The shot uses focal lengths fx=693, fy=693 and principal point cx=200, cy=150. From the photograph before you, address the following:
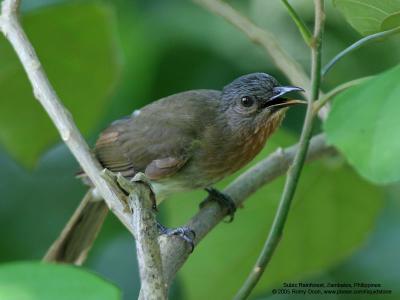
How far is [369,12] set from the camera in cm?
188

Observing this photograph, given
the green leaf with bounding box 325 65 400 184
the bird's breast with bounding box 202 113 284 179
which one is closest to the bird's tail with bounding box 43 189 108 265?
the bird's breast with bounding box 202 113 284 179

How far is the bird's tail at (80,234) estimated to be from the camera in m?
3.29

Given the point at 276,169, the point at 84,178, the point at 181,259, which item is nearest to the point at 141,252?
the point at 181,259

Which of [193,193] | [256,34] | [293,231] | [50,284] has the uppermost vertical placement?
[256,34]

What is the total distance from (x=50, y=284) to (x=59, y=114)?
4.26ft

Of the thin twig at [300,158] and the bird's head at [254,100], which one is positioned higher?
the bird's head at [254,100]

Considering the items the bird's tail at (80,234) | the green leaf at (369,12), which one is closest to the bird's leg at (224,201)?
the bird's tail at (80,234)

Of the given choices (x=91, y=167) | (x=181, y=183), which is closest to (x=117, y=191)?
(x=91, y=167)

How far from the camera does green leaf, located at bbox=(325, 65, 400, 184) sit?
4.58 feet

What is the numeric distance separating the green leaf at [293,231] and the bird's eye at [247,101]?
205 mm

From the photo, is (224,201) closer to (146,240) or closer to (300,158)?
(300,158)

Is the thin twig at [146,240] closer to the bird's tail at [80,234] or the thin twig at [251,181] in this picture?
the thin twig at [251,181]

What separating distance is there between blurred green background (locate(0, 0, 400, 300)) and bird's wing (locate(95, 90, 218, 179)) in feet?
0.50

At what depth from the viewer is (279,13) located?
13.7ft
